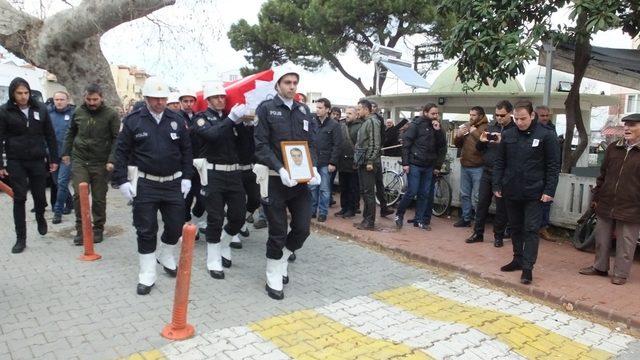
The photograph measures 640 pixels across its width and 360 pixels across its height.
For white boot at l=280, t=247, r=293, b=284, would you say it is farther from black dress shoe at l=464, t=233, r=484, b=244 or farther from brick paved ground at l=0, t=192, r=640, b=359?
black dress shoe at l=464, t=233, r=484, b=244

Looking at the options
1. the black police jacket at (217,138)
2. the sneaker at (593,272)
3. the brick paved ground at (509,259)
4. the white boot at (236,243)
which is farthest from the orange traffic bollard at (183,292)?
the sneaker at (593,272)

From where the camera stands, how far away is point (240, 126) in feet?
17.3

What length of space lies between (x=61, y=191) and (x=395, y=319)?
5.86 metres

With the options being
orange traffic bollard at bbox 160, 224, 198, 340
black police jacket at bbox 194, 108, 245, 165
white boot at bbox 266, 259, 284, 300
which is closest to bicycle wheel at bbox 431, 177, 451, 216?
black police jacket at bbox 194, 108, 245, 165

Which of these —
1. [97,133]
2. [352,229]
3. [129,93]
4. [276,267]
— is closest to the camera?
[276,267]

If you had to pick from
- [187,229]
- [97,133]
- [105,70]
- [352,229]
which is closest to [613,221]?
[352,229]

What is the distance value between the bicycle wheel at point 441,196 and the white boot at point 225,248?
4.23 m

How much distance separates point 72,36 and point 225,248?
677 centimetres

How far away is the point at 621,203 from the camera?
523cm

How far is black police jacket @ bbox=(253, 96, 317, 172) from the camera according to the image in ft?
14.7

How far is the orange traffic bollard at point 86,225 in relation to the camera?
18.5ft

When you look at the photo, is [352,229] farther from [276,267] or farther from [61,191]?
[61,191]

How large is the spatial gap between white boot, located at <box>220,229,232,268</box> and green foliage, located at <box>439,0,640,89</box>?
3.82 m

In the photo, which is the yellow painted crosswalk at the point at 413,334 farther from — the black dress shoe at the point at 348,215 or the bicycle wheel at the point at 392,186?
the bicycle wheel at the point at 392,186
